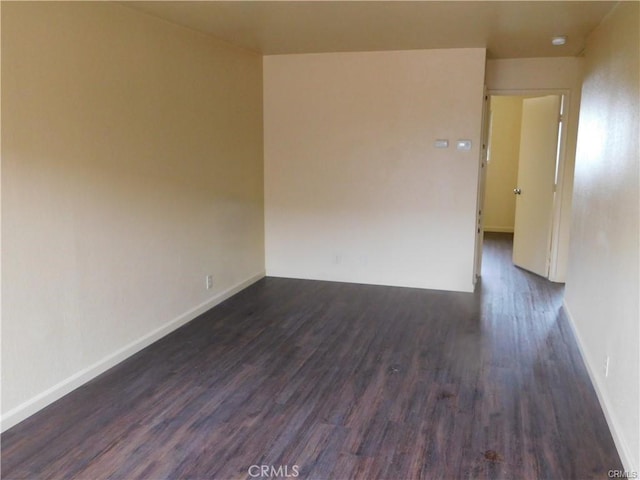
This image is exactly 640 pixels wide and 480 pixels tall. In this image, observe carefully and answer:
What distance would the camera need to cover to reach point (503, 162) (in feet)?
30.2

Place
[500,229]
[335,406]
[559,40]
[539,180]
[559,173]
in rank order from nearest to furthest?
[335,406] < [559,40] < [559,173] < [539,180] < [500,229]

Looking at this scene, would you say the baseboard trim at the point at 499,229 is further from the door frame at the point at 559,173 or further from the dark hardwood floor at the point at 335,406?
the dark hardwood floor at the point at 335,406

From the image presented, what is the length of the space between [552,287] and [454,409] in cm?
324

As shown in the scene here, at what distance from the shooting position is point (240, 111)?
5039 mm

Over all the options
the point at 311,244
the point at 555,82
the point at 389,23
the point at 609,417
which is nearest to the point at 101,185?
the point at 389,23

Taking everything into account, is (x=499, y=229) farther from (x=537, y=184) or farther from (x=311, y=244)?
(x=311, y=244)

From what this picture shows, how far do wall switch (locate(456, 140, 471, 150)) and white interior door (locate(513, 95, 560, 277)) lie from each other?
135 centimetres

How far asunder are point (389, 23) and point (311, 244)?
2.60m

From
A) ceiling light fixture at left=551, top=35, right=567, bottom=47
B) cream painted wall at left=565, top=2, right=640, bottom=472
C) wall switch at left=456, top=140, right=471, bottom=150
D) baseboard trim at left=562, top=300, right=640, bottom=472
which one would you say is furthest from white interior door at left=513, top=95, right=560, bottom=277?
baseboard trim at left=562, top=300, right=640, bottom=472

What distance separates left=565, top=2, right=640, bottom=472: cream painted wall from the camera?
2400mm

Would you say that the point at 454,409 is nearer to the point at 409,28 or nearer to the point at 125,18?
the point at 409,28

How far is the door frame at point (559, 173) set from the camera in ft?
17.8

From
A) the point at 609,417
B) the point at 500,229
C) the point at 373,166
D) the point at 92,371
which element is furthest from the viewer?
the point at 500,229

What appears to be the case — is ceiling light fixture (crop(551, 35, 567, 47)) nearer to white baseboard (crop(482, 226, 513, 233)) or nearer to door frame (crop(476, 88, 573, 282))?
door frame (crop(476, 88, 573, 282))
